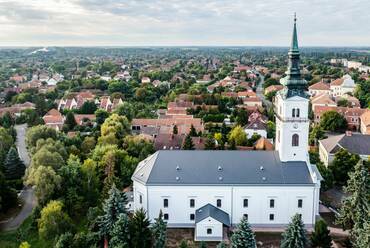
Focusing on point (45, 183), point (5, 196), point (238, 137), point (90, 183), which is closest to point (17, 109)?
point (238, 137)

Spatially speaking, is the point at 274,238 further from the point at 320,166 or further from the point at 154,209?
the point at 320,166

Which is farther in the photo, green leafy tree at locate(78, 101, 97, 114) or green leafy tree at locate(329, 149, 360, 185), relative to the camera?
green leafy tree at locate(78, 101, 97, 114)

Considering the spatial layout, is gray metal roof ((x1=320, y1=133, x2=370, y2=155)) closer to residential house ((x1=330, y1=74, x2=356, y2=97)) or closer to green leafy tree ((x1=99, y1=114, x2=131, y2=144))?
green leafy tree ((x1=99, y1=114, x2=131, y2=144))

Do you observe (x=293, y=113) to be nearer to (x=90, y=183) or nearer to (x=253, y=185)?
(x=253, y=185)

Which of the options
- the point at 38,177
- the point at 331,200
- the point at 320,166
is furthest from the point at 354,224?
the point at 38,177

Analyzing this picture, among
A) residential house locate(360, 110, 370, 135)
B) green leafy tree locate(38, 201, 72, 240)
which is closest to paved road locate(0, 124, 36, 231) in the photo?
green leafy tree locate(38, 201, 72, 240)

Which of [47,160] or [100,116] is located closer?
[47,160]

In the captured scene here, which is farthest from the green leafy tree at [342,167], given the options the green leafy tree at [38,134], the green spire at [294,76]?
the green leafy tree at [38,134]
